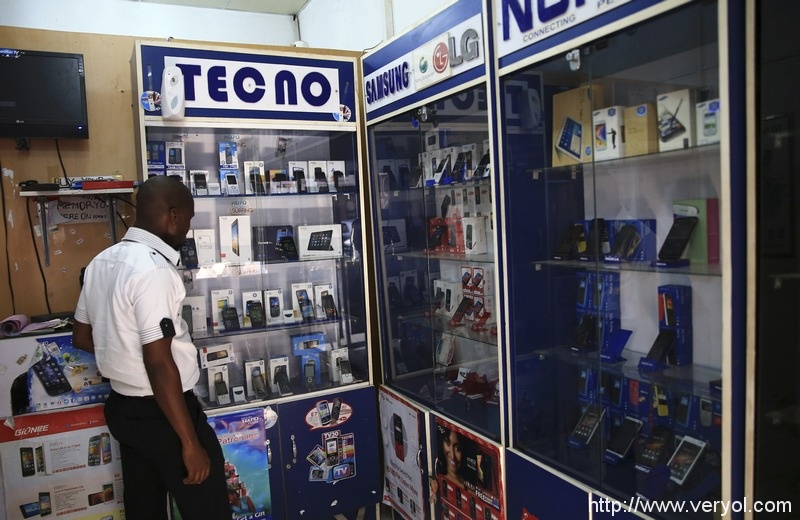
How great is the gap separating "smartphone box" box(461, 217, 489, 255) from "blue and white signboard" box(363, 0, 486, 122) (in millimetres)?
693

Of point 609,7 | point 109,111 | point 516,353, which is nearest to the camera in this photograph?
point 609,7

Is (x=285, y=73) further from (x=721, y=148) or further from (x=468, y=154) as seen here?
(x=721, y=148)

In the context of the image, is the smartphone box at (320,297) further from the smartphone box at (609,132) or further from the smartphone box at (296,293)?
the smartphone box at (609,132)

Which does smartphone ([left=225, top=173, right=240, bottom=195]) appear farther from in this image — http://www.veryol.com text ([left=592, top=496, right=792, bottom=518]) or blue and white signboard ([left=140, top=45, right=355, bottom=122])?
http://www.veryol.com text ([left=592, top=496, right=792, bottom=518])

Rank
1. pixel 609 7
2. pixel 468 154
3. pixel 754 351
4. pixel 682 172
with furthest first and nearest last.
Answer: pixel 468 154 → pixel 682 172 → pixel 609 7 → pixel 754 351

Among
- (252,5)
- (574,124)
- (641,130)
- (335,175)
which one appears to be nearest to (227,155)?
(335,175)

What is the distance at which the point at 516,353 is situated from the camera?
2.64 m

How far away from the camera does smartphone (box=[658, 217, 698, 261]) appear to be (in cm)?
215

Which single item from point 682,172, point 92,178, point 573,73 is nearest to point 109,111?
point 92,178

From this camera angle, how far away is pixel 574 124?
8.29ft

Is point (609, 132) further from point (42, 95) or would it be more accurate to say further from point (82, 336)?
point (42, 95)

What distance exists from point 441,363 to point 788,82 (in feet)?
7.44

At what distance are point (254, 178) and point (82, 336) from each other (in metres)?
1.35

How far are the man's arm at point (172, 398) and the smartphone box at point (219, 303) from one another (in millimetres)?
1203
